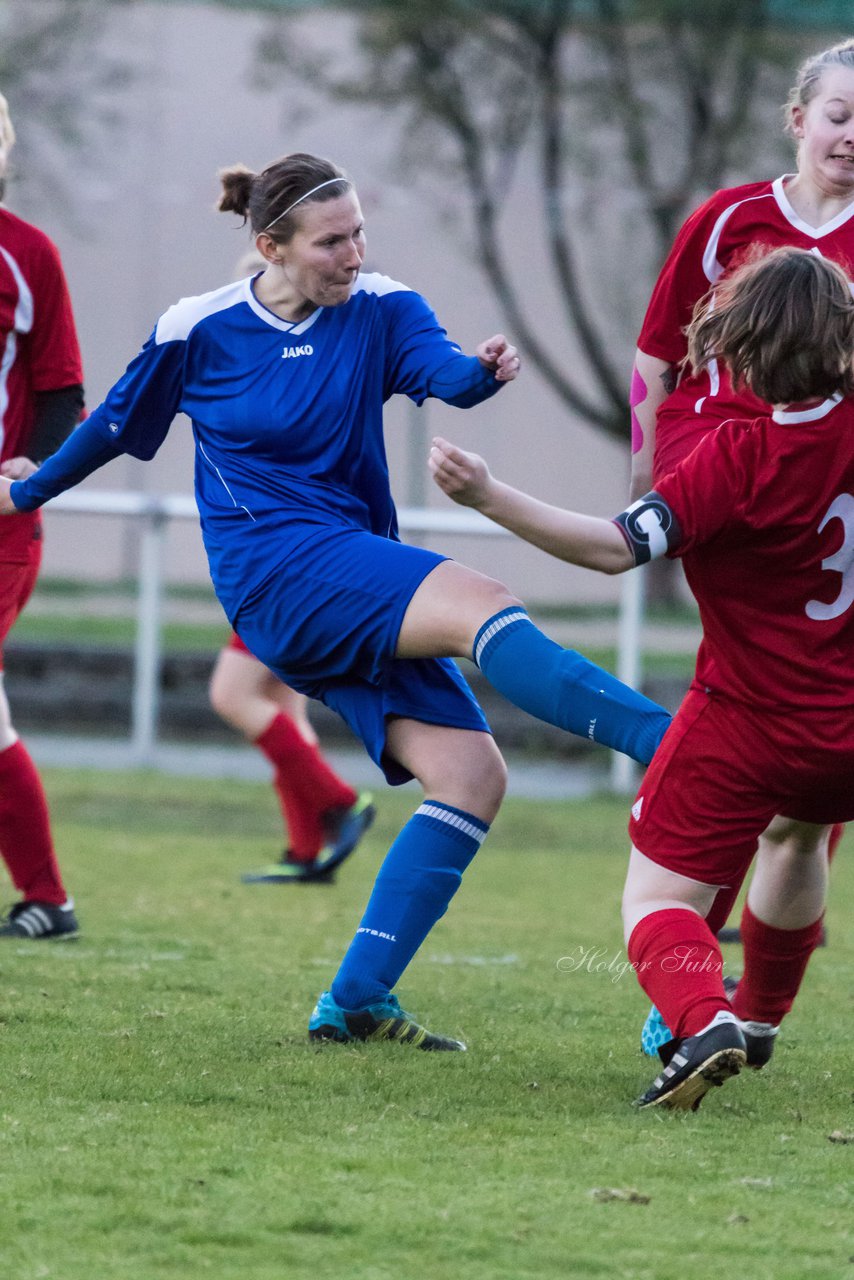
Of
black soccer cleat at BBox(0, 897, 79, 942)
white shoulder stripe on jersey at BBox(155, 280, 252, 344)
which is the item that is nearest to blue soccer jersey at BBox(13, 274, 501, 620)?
white shoulder stripe on jersey at BBox(155, 280, 252, 344)

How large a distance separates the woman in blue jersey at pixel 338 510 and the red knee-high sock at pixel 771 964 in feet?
1.72

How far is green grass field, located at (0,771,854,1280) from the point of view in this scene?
2613 mm

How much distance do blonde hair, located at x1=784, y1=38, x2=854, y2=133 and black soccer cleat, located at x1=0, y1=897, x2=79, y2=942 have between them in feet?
9.53

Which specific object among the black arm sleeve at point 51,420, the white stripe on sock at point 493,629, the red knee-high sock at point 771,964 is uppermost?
the black arm sleeve at point 51,420

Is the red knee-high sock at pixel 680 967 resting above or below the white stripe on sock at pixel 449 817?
below

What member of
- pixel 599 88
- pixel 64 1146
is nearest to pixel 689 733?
pixel 64 1146

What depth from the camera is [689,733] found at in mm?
3529

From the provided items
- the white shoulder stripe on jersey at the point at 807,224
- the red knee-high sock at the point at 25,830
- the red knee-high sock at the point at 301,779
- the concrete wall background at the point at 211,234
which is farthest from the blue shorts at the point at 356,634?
the concrete wall background at the point at 211,234

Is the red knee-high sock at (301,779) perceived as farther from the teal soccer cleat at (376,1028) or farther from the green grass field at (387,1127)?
the teal soccer cleat at (376,1028)

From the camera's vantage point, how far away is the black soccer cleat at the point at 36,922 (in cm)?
541

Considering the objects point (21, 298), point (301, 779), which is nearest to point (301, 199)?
point (21, 298)

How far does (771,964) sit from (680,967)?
0.54 metres

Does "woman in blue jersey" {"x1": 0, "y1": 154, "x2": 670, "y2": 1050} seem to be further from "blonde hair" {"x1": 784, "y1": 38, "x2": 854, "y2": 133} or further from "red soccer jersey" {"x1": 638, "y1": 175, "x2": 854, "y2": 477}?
"blonde hair" {"x1": 784, "y1": 38, "x2": 854, "y2": 133}

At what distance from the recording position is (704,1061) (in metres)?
3.28
